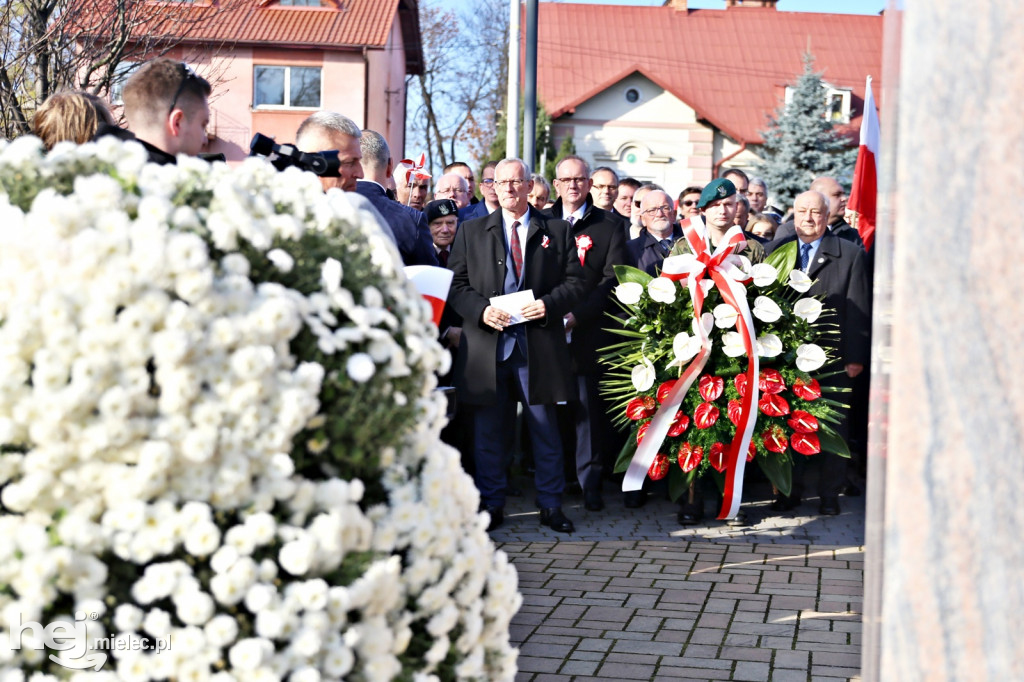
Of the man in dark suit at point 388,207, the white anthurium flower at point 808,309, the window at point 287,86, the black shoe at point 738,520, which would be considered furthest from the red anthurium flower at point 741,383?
the window at point 287,86

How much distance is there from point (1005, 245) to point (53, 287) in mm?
1628

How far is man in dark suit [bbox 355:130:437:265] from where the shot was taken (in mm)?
5581

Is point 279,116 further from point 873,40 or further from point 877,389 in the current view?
point 877,389

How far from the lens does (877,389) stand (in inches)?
88.9

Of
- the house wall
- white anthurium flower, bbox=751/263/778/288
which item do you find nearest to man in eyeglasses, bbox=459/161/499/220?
white anthurium flower, bbox=751/263/778/288

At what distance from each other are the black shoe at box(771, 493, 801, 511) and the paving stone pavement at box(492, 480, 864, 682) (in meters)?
0.08

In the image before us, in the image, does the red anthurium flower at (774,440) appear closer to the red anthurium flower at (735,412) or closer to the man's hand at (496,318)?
the red anthurium flower at (735,412)

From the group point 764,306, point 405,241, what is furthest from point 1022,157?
point 764,306

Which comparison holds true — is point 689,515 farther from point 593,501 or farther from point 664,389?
point 664,389

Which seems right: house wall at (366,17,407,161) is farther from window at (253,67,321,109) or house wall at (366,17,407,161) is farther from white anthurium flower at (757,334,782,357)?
white anthurium flower at (757,334,782,357)

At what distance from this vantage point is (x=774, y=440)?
22.2 ft

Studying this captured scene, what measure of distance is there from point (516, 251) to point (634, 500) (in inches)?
72.5

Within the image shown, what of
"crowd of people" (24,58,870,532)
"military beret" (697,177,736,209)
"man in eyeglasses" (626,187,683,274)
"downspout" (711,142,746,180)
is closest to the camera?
"crowd of people" (24,58,870,532)

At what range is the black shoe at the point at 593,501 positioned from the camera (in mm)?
7500
